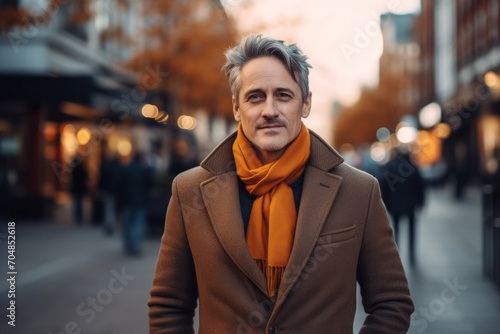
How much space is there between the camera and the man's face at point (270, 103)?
2.37m

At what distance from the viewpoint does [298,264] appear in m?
2.31

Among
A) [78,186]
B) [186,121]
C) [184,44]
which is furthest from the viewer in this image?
[186,121]

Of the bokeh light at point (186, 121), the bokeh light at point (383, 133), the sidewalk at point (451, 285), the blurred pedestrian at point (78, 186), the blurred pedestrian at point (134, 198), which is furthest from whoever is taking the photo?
the bokeh light at point (383, 133)

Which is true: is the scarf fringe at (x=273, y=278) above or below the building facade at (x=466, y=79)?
below

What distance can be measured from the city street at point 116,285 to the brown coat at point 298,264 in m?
4.57

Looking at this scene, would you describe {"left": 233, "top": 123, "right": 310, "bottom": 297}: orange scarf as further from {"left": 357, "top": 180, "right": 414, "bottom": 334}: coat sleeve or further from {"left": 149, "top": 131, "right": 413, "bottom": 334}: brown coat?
Result: {"left": 357, "top": 180, "right": 414, "bottom": 334}: coat sleeve

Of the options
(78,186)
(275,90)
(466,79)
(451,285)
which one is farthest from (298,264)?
(466,79)

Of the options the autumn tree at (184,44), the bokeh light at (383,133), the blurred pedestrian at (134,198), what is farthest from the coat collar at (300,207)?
the bokeh light at (383,133)

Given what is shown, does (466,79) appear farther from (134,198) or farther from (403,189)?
(134,198)

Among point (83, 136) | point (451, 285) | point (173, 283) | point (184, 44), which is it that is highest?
point (184, 44)

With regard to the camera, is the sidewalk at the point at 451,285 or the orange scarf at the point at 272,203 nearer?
the orange scarf at the point at 272,203

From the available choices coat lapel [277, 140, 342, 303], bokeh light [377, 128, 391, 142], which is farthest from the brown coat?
bokeh light [377, 128, 391, 142]

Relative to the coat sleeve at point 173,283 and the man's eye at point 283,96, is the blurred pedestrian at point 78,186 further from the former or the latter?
the man's eye at point 283,96

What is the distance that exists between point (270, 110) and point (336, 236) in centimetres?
50
